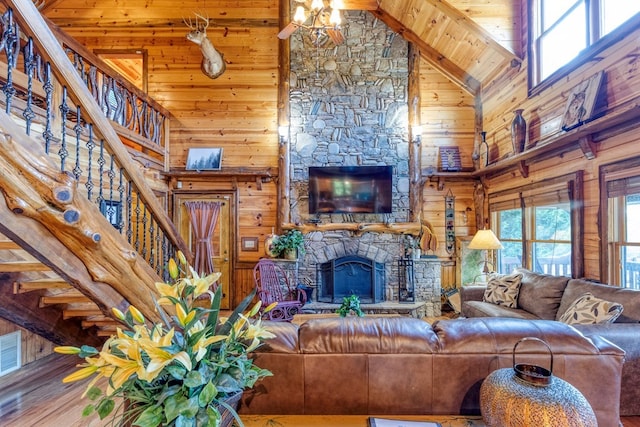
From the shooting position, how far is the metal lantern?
3.25 ft

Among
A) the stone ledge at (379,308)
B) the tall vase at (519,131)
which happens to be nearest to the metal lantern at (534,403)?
the tall vase at (519,131)

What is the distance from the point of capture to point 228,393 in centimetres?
94

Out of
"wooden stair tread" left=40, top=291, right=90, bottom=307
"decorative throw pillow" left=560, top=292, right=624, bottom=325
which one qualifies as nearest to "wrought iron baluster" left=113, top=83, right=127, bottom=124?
"wooden stair tread" left=40, top=291, right=90, bottom=307

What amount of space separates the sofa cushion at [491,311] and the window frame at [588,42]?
104 inches

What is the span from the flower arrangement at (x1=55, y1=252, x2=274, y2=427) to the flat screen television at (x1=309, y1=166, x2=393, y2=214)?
4.79 m

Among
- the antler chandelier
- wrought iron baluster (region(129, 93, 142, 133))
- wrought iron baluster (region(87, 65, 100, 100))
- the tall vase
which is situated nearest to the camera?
the antler chandelier

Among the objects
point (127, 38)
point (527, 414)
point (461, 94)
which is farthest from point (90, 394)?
point (127, 38)

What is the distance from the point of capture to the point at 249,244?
5.89 m

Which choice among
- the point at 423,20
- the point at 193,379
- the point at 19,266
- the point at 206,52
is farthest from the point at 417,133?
the point at 193,379

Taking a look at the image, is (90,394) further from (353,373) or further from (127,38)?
(127,38)

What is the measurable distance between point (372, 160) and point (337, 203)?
99 cm

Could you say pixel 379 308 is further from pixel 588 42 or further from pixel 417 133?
pixel 588 42

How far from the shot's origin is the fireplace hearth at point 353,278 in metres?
5.57

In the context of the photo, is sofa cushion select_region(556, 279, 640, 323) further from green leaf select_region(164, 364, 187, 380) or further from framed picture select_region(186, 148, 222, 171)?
framed picture select_region(186, 148, 222, 171)
